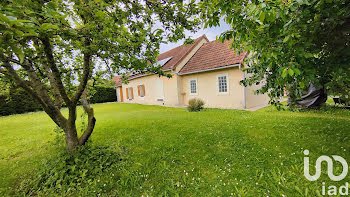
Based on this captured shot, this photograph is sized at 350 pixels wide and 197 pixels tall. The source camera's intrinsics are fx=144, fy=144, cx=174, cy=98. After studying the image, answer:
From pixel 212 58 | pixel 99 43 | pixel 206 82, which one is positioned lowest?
pixel 206 82

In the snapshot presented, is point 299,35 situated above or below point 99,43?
below

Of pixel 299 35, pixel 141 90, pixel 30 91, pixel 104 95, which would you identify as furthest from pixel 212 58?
pixel 104 95

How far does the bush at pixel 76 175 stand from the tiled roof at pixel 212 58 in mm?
8693

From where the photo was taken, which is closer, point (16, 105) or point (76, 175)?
point (76, 175)

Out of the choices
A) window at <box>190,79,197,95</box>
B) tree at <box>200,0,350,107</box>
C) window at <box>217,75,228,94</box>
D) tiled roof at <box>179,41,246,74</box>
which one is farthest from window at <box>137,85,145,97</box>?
tree at <box>200,0,350,107</box>

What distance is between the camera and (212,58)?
11.1m

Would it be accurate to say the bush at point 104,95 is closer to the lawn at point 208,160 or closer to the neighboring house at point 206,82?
the neighboring house at point 206,82

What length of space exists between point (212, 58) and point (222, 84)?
2321 mm

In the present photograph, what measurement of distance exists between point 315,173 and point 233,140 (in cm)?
171

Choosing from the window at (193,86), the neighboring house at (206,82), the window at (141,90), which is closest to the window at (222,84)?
the neighboring house at (206,82)

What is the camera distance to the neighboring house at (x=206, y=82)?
31.1 feet

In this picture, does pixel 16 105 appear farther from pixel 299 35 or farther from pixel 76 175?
pixel 299 35

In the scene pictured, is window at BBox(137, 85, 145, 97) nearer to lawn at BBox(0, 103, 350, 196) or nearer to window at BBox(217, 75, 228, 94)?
window at BBox(217, 75, 228, 94)

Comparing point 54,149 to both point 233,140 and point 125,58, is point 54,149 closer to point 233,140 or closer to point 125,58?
A: point 125,58
